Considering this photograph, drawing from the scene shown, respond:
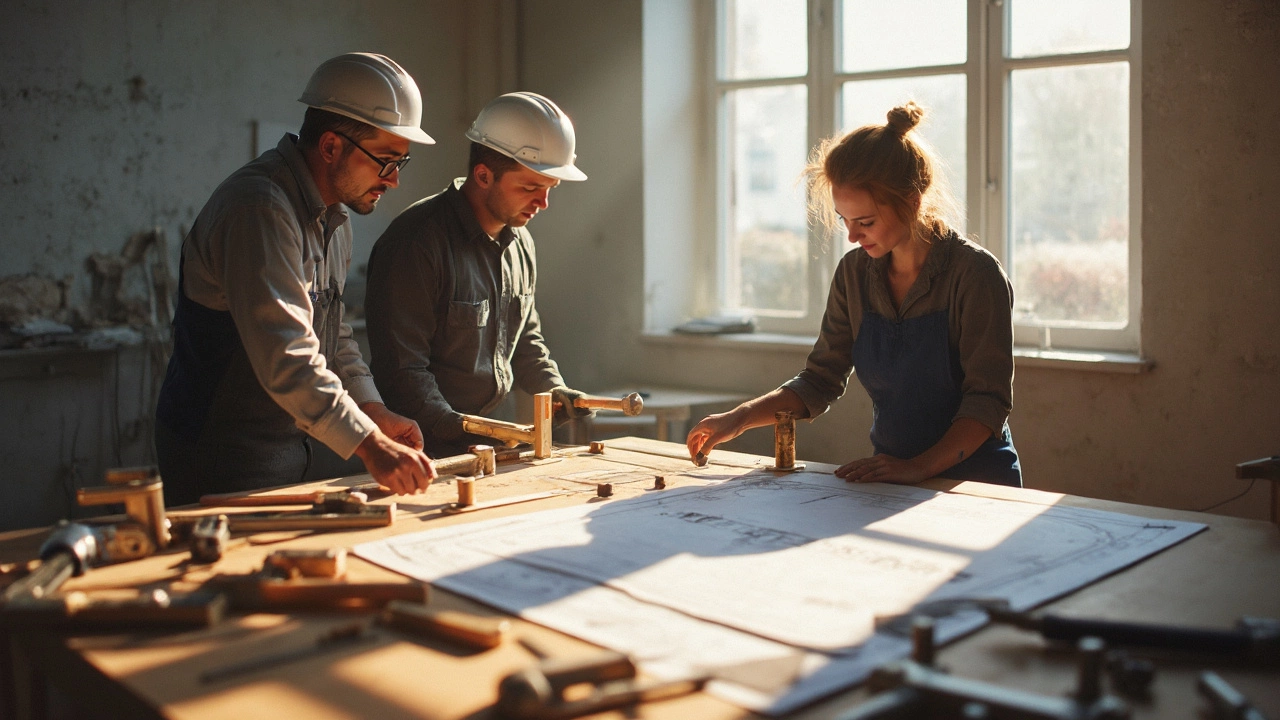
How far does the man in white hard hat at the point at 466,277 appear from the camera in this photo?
2.94 m

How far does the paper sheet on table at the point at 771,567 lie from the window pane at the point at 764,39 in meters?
3.46

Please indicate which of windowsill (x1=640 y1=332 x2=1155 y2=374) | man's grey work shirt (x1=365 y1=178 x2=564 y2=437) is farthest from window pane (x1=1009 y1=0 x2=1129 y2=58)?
man's grey work shirt (x1=365 y1=178 x2=564 y2=437)

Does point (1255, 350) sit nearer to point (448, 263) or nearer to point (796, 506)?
point (796, 506)

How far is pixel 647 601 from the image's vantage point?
4.87 ft

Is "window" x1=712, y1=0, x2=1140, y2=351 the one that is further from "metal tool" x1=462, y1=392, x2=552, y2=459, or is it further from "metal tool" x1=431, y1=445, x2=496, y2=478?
"metal tool" x1=431, y1=445, x2=496, y2=478

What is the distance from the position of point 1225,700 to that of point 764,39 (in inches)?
184

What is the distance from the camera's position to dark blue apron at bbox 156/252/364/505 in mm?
2455

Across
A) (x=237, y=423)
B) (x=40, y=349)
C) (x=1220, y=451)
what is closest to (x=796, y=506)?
(x=237, y=423)

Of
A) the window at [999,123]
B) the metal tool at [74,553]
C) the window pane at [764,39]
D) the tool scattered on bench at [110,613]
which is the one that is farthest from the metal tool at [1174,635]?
the window pane at [764,39]

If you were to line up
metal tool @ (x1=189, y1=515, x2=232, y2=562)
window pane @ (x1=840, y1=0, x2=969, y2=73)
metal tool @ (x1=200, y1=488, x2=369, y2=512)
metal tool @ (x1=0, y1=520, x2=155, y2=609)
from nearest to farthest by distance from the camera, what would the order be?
metal tool @ (x1=0, y1=520, x2=155, y2=609) < metal tool @ (x1=189, y1=515, x2=232, y2=562) < metal tool @ (x1=200, y1=488, x2=369, y2=512) < window pane @ (x1=840, y1=0, x2=969, y2=73)

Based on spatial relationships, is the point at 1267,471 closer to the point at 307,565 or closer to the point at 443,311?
the point at 307,565

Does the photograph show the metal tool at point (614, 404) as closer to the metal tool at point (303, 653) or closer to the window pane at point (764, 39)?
the metal tool at point (303, 653)

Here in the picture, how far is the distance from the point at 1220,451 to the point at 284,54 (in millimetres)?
4525

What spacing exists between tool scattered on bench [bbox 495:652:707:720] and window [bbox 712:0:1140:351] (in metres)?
3.28
